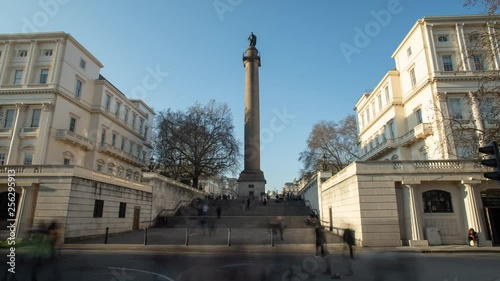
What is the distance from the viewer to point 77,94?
128 ft

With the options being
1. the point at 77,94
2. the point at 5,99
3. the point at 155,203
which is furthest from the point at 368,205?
the point at 5,99

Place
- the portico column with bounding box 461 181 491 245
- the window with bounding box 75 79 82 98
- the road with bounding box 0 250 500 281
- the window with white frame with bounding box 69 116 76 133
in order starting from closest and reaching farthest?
the road with bounding box 0 250 500 281, the portico column with bounding box 461 181 491 245, the window with white frame with bounding box 69 116 76 133, the window with bounding box 75 79 82 98

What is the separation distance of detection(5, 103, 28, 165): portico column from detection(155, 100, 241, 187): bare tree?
60.7ft

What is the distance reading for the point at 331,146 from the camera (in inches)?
2223

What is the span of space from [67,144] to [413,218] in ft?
121

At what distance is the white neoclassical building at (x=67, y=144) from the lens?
2020 cm

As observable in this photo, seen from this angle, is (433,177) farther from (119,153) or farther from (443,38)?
(119,153)

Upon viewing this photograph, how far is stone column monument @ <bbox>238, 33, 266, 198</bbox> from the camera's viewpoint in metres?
→ 40.0

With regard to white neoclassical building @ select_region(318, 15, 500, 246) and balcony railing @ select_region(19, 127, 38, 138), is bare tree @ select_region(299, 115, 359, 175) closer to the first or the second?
white neoclassical building @ select_region(318, 15, 500, 246)

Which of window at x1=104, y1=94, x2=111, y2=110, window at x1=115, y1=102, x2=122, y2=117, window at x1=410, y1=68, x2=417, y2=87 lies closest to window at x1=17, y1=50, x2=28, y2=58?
window at x1=104, y1=94, x2=111, y2=110

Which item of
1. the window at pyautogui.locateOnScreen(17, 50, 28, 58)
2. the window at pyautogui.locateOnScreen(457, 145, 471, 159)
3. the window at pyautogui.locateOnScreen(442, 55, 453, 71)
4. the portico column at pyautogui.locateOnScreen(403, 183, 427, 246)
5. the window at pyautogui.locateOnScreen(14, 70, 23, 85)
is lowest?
the portico column at pyautogui.locateOnScreen(403, 183, 427, 246)

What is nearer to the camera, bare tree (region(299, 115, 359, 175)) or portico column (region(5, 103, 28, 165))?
portico column (region(5, 103, 28, 165))

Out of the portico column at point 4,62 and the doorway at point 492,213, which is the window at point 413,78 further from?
the portico column at point 4,62

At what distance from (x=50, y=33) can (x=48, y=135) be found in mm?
12584
